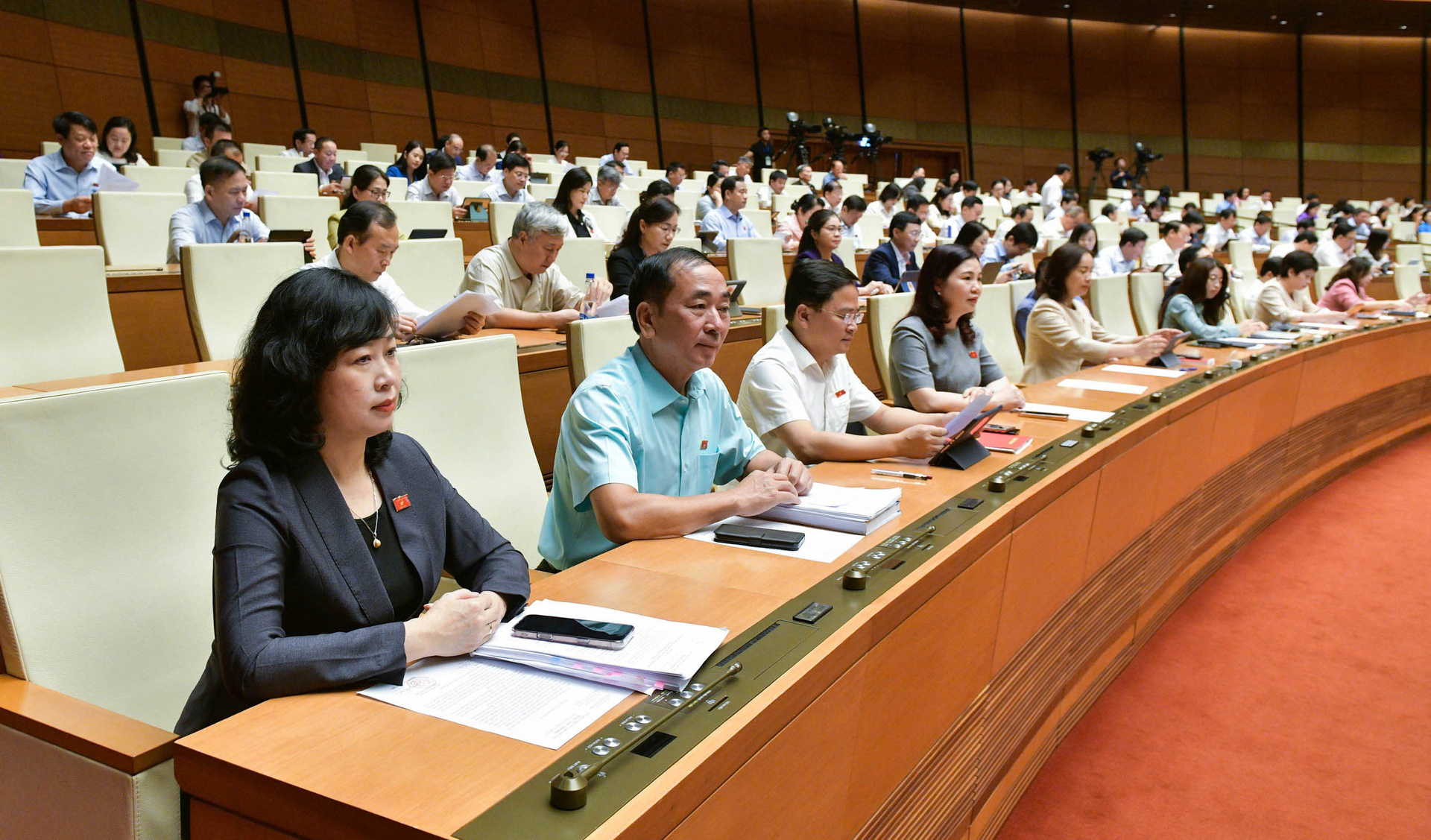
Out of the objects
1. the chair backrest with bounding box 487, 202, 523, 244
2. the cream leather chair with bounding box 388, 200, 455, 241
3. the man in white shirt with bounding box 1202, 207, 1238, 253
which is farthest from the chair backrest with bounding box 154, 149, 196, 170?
the man in white shirt with bounding box 1202, 207, 1238, 253

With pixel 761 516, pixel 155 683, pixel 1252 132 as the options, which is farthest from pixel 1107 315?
pixel 1252 132

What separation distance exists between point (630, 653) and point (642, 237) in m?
2.84

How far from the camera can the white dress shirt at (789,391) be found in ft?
6.59

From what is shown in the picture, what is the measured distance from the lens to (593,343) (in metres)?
2.08

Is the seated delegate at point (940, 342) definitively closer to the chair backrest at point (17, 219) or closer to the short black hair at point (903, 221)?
the short black hair at point (903, 221)

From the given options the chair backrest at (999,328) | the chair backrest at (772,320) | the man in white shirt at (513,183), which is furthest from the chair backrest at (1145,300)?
the man in white shirt at (513,183)

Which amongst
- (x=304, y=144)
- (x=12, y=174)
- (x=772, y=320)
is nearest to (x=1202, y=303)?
(x=772, y=320)

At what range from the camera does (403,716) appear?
873 millimetres

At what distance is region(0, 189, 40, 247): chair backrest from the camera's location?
3.11 m

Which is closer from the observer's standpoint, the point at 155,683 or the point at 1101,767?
the point at 155,683

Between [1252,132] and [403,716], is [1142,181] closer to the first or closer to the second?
[1252,132]

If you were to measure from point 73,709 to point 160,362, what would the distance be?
2.32 meters

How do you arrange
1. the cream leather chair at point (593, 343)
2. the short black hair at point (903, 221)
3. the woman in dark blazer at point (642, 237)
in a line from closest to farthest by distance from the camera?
1. the cream leather chair at point (593, 343)
2. the woman in dark blazer at point (642, 237)
3. the short black hair at point (903, 221)

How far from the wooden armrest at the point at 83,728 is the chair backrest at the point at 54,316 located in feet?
4.92
